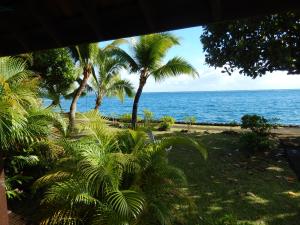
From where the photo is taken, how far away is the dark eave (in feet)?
9.95

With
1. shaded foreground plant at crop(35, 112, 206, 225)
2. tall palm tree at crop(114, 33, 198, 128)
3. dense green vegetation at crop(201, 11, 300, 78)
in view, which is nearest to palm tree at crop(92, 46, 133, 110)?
tall palm tree at crop(114, 33, 198, 128)

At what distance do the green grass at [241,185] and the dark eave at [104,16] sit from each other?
3998 mm

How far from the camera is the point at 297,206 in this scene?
6.38m

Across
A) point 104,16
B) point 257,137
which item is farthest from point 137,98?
point 104,16

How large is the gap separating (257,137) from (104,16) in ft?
26.2

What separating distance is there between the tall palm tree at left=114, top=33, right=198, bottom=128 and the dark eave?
10955mm

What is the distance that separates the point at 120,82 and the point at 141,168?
1240cm

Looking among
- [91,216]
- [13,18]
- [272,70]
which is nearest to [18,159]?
[91,216]

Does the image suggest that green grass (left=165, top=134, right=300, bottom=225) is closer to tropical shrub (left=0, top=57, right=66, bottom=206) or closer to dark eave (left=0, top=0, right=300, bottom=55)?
tropical shrub (left=0, top=57, right=66, bottom=206)

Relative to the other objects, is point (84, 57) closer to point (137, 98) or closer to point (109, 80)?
point (137, 98)

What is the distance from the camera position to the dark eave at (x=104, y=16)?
3.03 meters

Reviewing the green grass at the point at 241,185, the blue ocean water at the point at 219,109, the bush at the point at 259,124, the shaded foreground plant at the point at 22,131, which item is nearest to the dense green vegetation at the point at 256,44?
the bush at the point at 259,124

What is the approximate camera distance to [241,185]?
7605mm

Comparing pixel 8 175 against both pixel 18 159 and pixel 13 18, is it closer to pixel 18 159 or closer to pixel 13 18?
pixel 18 159
